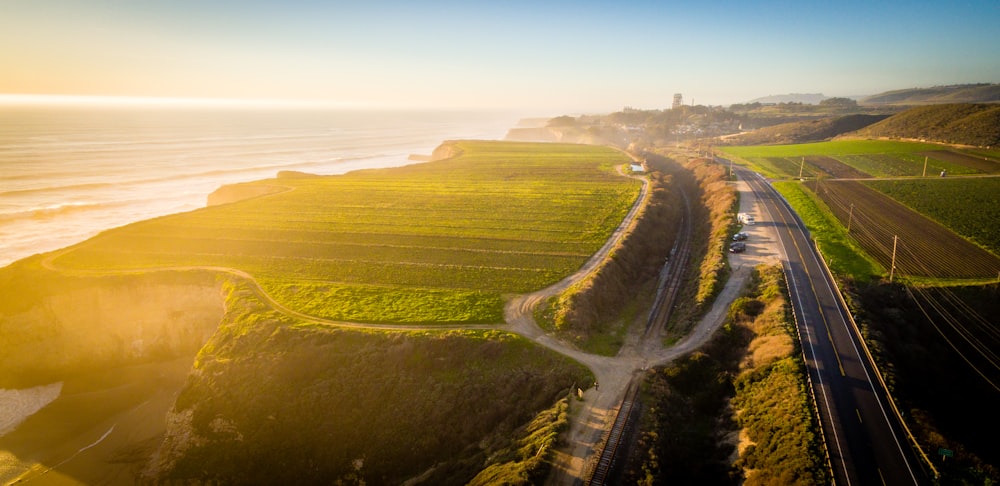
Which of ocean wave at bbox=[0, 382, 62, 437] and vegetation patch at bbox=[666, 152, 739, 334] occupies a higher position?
vegetation patch at bbox=[666, 152, 739, 334]

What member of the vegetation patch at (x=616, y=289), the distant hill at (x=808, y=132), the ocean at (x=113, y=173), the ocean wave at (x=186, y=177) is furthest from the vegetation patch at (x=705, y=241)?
the ocean wave at (x=186, y=177)

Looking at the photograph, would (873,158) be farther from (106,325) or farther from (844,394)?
(106,325)

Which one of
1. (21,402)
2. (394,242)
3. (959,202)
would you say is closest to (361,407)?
(394,242)

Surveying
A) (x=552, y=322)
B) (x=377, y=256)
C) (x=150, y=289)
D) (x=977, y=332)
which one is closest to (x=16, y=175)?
(x=150, y=289)

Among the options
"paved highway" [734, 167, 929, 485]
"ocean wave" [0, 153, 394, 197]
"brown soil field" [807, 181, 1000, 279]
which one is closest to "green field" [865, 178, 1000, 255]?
"brown soil field" [807, 181, 1000, 279]

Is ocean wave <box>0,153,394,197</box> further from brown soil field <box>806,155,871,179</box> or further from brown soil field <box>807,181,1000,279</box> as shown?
brown soil field <box>806,155,871,179</box>
